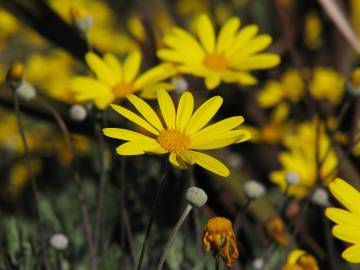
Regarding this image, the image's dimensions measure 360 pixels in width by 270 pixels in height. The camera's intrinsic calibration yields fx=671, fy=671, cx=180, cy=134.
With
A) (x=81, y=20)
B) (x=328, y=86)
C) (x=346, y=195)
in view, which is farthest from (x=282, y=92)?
(x=346, y=195)

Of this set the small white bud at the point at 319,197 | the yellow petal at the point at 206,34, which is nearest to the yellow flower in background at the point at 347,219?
the small white bud at the point at 319,197

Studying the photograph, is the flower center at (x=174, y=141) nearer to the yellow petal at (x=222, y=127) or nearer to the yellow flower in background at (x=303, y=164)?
Answer: the yellow petal at (x=222, y=127)

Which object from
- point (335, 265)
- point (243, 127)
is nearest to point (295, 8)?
point (243, 127)

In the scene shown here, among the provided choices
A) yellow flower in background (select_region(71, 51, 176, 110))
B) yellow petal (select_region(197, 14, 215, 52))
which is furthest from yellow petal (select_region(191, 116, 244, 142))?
yellow petal (select_region(197, 14, 215, 52))

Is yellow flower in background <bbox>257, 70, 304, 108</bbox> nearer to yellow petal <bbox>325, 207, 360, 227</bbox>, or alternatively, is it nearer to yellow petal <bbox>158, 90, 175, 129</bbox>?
yellow petal <bbox>158, 90, 175, 129</bbox>

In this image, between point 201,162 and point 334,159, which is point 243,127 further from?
point 201,162

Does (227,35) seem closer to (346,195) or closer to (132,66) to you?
(132,66)
